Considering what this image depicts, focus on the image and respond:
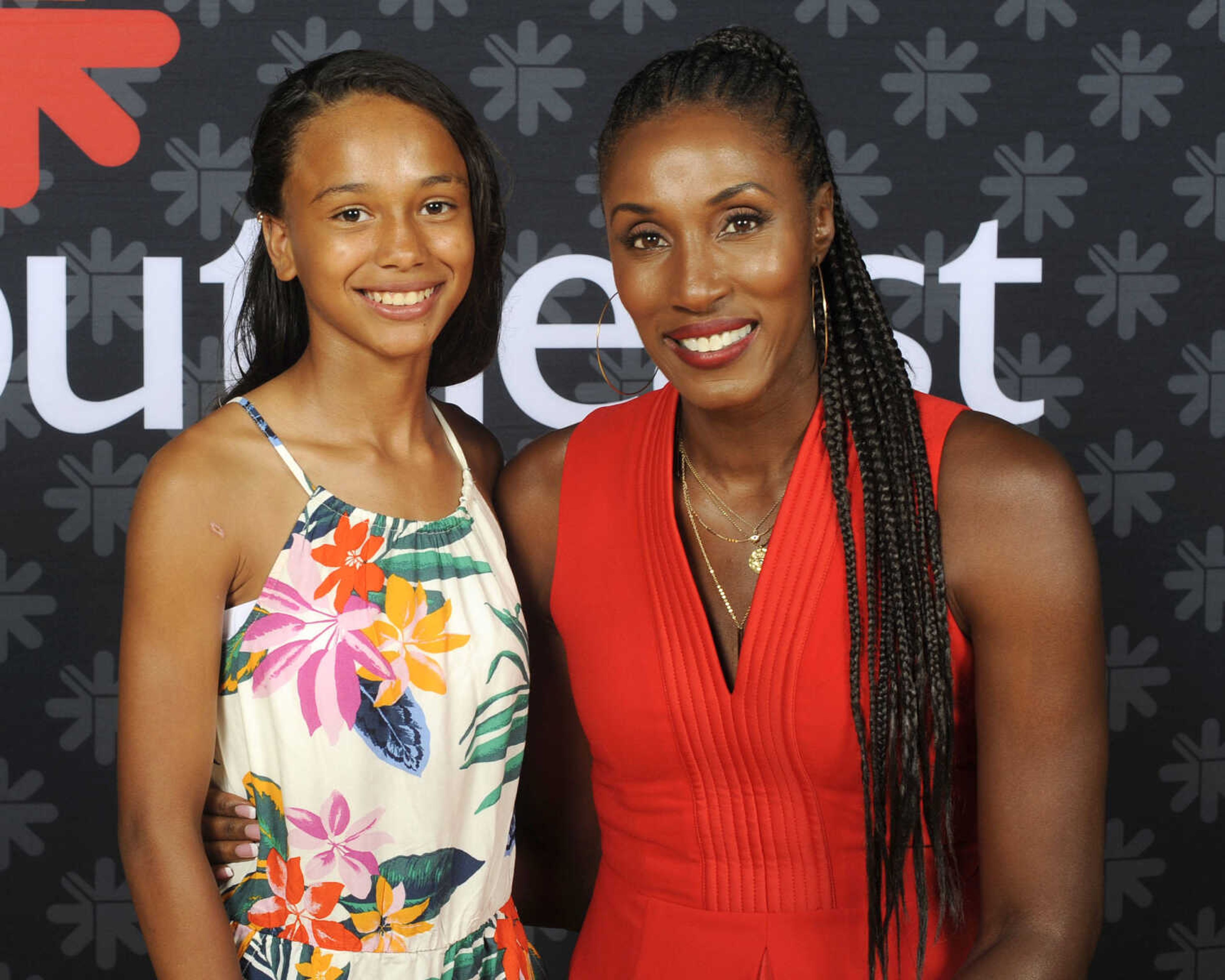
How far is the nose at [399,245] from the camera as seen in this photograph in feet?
5.06

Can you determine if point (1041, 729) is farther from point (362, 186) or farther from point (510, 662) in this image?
point (362, 186)

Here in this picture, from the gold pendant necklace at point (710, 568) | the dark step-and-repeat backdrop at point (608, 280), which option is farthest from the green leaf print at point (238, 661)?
the dark step-and-repeat backdrop at point (608, 280)

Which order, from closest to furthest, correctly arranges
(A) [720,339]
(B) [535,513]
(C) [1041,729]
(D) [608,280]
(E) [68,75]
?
(C) [1041,729], (A) [720,339], (B) [535,513], (E) [68,75], (D) [608,280]

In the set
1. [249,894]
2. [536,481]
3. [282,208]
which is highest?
[282,208]

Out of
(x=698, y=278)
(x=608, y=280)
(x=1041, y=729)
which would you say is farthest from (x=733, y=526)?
(x=608, y=280)

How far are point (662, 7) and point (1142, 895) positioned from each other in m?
2.18

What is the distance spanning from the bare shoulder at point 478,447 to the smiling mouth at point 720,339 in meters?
0.43

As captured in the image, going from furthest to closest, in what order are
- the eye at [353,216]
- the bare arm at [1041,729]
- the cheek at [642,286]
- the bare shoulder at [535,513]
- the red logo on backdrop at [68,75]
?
the red logo on backdrop at [68,75]
the bare shoulder at [535,513]
the eye at [353,216]
the cheek at [642,286]
the bare arm at [1041,729]

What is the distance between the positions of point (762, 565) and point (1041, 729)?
1.18ft

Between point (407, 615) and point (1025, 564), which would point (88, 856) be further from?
point (1025, 564)

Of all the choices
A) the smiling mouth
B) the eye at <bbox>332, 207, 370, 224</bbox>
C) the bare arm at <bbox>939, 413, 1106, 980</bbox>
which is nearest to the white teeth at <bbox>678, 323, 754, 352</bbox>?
the smiling mouth

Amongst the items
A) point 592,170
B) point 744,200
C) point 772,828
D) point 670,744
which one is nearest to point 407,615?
point 670,744

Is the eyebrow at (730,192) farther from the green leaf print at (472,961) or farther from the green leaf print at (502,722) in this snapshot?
the green leaf print at (472,961)

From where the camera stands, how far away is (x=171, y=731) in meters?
1.37
